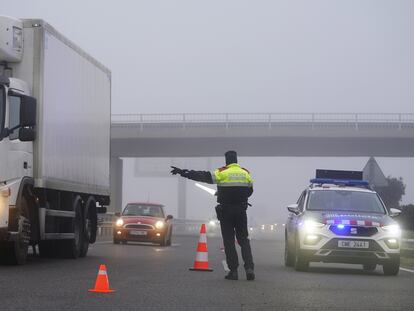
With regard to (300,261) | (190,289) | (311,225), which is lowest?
(190,289)

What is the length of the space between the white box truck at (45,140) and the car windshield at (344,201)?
473 cm

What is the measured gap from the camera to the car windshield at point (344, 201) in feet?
58.0

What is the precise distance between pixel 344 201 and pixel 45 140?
19.1 feet

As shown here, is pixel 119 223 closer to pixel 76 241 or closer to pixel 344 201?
pixel 76 241

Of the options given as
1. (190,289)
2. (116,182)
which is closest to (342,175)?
(190,289)

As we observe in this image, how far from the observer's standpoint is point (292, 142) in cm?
5922

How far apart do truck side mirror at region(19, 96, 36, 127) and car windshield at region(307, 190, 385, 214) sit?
18.4 feet

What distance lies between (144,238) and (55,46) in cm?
1338

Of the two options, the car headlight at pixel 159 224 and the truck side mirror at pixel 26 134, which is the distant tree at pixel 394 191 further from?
the truck side mirror at pixel 26 134

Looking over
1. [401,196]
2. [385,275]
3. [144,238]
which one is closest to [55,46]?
[385,275]

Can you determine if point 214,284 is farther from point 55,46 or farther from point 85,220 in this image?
point 85,220

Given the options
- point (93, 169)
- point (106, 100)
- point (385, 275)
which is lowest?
point (385, 275)

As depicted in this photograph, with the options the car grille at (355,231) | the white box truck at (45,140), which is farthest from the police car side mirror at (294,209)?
the white box truck at (45,140)

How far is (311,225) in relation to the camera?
55.0ft
